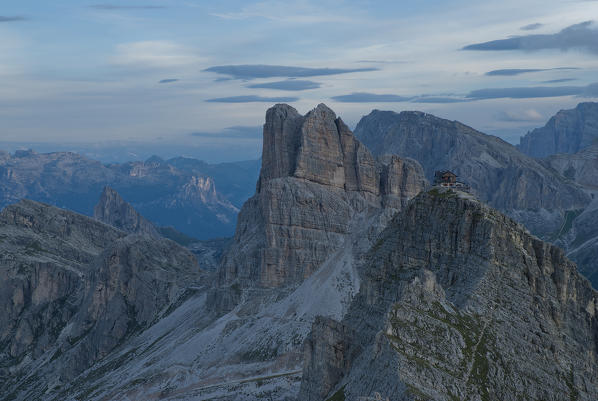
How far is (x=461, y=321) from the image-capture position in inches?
3954

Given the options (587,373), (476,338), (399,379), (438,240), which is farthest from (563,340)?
(399,379)

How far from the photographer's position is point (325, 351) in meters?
123

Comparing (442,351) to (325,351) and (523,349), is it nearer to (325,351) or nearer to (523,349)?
(523,349)

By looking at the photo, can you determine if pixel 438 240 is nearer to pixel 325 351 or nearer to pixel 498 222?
pixel 498 222

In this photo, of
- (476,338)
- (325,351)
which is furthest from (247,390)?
(476,338)

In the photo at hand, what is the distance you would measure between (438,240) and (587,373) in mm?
27913

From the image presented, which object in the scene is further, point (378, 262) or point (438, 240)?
point (378, 262)

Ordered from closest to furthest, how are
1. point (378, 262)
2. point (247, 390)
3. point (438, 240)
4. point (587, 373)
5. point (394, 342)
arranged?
point (394, 342) → point (587, 373) → point (438, 240) → point (378, 262) → point (247, 390)

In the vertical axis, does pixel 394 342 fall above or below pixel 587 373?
above

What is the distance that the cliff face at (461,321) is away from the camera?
94.7 meters

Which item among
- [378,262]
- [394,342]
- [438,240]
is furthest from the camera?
[378,262]

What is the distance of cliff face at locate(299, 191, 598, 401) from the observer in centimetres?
9469

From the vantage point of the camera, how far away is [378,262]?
416ft

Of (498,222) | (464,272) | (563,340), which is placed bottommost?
(563,340)
